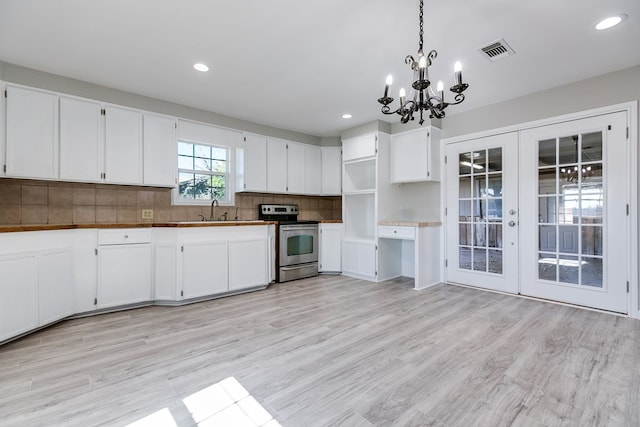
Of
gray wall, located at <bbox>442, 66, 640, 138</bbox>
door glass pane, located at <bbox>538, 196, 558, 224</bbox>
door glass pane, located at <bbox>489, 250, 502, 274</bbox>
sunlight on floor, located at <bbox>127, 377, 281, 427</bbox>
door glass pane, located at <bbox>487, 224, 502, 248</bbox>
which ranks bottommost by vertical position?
sunlight on floor, located at <bbox>127, 377, 281, 427</bbox>

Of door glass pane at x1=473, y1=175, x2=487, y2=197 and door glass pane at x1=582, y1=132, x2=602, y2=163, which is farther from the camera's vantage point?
door glass pane at x1=473, y1=175, x2=487, y2=197

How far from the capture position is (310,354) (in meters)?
2.28

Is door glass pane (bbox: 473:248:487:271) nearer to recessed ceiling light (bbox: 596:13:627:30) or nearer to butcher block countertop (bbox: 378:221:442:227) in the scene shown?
butcher block countertop (bbox: 378:221:442:227)

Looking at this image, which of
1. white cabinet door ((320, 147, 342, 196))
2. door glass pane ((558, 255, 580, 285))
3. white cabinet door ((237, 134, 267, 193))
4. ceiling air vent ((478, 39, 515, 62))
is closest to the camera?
ceiling air vent ((478, 39, 515, 62))

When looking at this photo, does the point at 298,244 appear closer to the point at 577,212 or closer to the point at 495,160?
the point at 495,160

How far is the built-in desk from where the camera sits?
4.18 metres

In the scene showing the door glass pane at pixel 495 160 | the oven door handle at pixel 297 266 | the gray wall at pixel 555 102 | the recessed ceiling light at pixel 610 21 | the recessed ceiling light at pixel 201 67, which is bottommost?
the oven door handle at pixel 297 266

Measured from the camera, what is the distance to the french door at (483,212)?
385 cm

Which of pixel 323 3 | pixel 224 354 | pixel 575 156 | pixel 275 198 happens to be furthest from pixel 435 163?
pixel 224 354

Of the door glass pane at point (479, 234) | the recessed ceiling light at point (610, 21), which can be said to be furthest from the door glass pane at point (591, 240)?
the recessed ceiling light at point (610, 21)

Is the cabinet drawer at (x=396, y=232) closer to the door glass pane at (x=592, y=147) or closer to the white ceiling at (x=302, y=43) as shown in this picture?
the white ceiling at (x=302, y=43)

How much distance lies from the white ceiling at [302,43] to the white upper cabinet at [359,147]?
3.61ft

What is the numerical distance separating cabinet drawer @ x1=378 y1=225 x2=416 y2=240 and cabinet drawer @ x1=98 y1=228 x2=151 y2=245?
10.2 feet

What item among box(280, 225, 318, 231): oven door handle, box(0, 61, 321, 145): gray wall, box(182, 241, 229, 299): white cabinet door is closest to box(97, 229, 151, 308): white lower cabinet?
box(182, 241, 229, 299): white cabinet door
